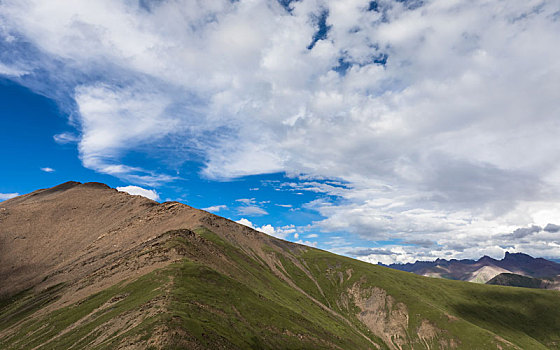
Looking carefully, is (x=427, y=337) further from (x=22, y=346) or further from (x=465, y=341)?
(x=22, y=346)

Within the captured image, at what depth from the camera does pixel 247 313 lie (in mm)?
96562

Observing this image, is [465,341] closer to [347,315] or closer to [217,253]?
[347,315]

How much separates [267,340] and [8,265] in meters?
197

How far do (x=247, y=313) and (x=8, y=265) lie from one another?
185m

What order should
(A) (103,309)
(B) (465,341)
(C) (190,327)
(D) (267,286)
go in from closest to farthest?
(C) (190,327)
(A) (103,309)
(D) (267,286)
(B) (465,341)

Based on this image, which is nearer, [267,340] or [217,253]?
[267,340]

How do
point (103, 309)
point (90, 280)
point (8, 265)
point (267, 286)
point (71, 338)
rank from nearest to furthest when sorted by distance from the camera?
point (71, 338)
point (103, 309)
point (90, 280)
point (267, 286)
point (8, 265)

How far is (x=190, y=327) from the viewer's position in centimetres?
6538

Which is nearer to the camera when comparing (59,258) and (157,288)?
(157,288)

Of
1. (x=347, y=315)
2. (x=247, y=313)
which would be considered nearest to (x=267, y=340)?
(x=247, y=313)

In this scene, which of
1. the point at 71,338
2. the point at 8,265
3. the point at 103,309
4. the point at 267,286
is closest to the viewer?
the point at 71,338

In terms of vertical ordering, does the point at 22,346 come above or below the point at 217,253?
below

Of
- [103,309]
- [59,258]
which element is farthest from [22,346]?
[59,258]

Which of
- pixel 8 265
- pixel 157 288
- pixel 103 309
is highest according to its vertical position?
pixel 8 265
